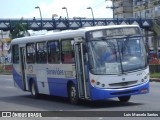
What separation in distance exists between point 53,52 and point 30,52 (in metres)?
3.03

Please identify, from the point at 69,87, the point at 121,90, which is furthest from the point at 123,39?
the point at 69,87

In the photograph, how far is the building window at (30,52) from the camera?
72.3 feet

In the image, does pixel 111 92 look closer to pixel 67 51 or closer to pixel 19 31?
pixel 67 51

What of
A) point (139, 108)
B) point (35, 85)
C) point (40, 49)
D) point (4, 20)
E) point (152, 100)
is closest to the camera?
point (139, 108)

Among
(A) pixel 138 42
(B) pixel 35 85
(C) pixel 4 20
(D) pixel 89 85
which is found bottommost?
(C) pixel 4 20

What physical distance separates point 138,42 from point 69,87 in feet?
10.4

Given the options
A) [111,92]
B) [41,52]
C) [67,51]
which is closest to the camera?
[111,92]

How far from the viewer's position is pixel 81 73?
56.3ft

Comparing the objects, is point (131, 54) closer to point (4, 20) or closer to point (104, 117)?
point (104, 117)

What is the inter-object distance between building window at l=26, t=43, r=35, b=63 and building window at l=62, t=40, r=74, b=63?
139 inches

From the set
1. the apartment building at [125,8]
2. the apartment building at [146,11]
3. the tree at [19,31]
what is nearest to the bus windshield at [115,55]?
the tree at [19,31]

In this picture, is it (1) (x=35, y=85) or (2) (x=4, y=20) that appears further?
(2) (x=4, y=20)

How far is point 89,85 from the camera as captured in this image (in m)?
16.5

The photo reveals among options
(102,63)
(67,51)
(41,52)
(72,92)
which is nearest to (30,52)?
(41,52)
